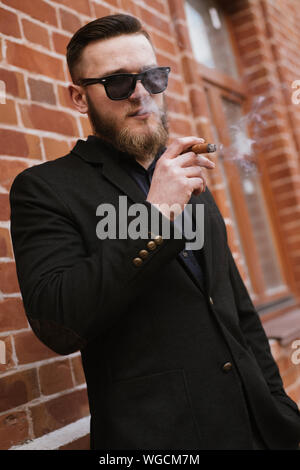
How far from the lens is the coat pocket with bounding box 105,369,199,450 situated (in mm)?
1216

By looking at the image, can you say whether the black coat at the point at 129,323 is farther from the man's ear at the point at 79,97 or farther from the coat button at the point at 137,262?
the man's ear at the point at 79,97

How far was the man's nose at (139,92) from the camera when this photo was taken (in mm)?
1497

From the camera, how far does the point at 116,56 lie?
1536 mm

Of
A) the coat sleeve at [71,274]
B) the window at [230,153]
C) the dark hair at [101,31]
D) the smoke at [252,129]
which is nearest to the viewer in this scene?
the coat sleeve at [71,274]

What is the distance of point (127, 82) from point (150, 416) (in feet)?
3.39

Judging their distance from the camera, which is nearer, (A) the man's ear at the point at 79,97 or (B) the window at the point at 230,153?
(A) the man's ear at the point at 79,97

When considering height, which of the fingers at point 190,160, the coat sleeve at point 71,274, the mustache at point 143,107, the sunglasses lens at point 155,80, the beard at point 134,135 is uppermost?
the sunglasses lens at point 155,80

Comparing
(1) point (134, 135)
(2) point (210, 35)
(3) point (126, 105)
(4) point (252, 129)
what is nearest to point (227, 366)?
(1) point (134, 135)

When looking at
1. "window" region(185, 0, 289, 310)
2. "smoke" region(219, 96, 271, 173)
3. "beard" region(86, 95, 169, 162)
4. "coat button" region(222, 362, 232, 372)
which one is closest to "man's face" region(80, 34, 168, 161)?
"beard" region(86, 95, 169, 162)

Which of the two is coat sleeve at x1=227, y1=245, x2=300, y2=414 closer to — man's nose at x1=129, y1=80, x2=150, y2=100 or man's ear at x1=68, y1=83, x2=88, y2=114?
man's nose at x1=129, y1=80, x2=150, y2=100

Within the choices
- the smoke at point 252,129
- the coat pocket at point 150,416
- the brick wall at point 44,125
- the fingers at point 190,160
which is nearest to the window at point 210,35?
the smoke at point 252,129

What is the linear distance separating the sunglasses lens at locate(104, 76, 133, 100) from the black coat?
0.73 feet

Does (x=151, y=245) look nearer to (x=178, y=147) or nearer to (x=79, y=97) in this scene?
(x=178, y=147)

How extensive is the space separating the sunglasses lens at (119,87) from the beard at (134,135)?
53 millimetres
